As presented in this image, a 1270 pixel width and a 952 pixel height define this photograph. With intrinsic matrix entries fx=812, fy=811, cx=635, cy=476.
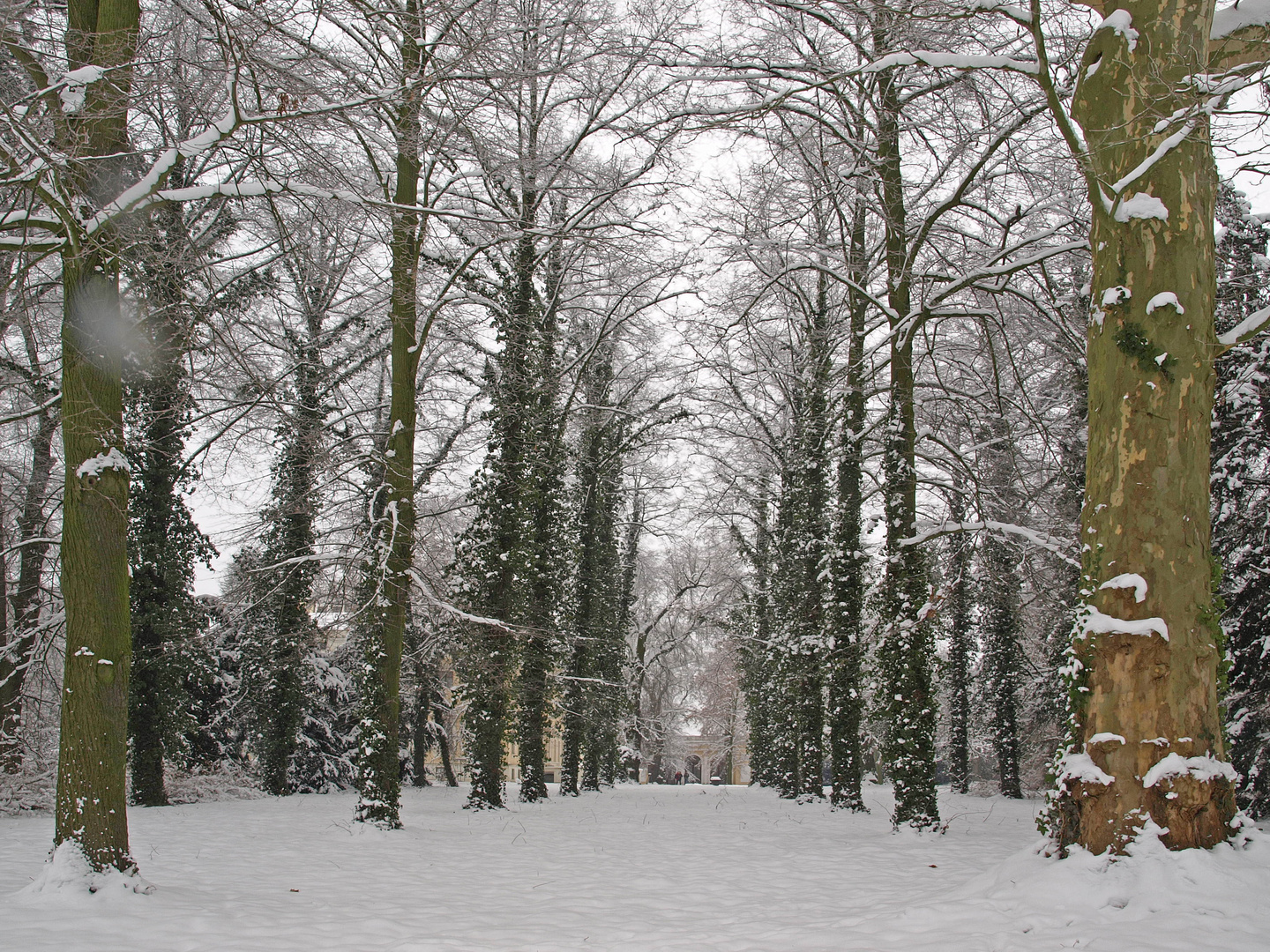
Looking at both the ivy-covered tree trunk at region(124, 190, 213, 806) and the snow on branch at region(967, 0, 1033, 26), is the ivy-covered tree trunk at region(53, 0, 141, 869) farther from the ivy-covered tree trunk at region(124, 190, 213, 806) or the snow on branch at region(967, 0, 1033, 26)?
the ivy-covered tree trunk at region(124, 190, 213, 806)

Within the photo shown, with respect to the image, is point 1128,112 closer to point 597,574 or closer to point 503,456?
point 503,456

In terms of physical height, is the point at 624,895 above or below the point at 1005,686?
below

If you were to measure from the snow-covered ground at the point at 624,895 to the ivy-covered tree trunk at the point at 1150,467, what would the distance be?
37cm

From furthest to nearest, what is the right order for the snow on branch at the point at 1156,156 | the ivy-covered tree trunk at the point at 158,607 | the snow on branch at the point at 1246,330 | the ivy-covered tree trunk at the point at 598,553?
the ivy-covered tree trunk at the point at 598,553
the ivy-covered tree trunk at the point at 158,607
the snow on branch at the point at 1246,330
the snow on branch at the point at 1156,156

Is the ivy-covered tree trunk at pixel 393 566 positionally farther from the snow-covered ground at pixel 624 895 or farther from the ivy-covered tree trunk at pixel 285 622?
the ivy-covered tree trunk at pixel 285 622

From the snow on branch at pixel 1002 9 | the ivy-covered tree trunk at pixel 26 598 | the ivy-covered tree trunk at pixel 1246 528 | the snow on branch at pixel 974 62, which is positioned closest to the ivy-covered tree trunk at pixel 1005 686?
the ivy-covered tree trunk at pixel 1246 528

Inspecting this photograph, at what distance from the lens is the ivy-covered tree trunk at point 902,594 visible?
10703mm

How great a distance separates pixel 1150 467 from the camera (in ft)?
16.5

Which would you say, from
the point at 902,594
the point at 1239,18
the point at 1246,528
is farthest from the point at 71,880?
the point at 1246,528

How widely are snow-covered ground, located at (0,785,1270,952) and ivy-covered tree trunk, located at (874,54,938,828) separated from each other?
81 cm

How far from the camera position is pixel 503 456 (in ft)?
51.8

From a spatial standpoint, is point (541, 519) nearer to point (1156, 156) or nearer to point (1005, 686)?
point (1005, 686)

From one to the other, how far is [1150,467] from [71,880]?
296 inches

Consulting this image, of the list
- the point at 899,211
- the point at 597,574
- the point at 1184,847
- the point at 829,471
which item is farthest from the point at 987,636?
the point at 1184,847
